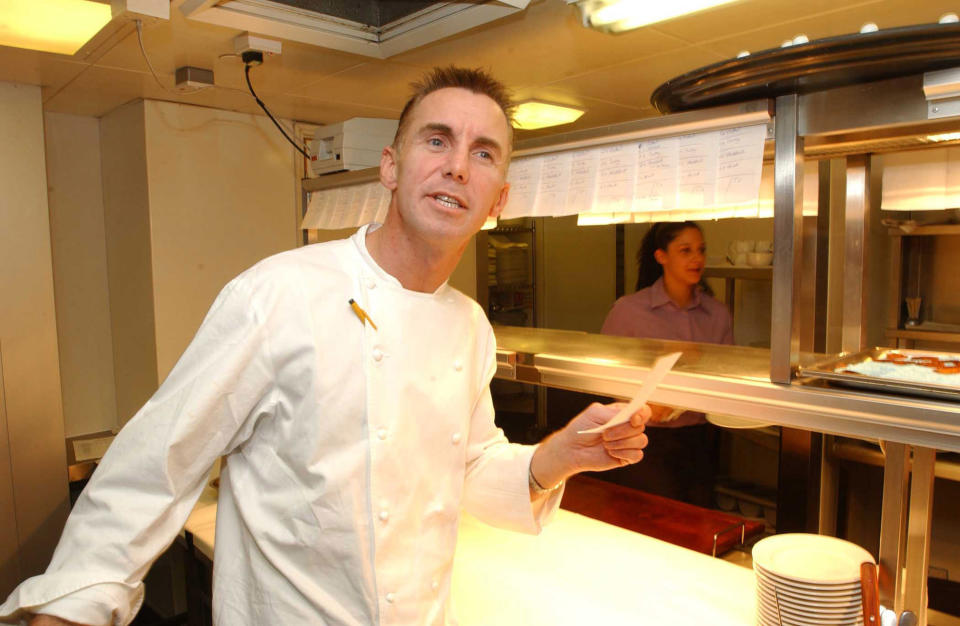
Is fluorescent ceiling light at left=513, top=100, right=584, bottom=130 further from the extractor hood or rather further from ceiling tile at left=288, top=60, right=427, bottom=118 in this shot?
the extractor hood

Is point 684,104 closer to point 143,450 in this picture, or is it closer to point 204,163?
point 143,450

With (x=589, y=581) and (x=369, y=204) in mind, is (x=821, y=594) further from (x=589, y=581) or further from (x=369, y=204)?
(x=369, y=204)

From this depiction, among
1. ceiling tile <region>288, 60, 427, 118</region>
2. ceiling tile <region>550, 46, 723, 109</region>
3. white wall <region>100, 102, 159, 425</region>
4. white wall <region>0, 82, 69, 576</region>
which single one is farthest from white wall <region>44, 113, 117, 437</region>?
ceiling tile <region>550, 46, 723, 109</region>

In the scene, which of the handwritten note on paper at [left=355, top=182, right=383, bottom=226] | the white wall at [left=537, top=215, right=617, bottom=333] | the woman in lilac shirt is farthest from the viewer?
the white wall at [left=537, top=215, right=617, bottom=333]

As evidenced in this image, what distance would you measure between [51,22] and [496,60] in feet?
4.25

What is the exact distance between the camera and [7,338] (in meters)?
2.70

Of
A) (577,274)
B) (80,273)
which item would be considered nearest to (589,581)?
(80,273)

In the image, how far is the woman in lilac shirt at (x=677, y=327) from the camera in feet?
10.1

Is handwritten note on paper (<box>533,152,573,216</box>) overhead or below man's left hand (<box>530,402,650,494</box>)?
overhead

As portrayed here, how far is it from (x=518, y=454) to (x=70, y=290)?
2.71 m

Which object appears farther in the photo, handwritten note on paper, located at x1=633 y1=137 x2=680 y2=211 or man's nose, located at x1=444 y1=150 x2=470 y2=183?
handwritten note on paper, located at x1=633 y1=137 x2=680 y2=211

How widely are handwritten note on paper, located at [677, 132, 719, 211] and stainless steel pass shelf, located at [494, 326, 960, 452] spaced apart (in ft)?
1.23

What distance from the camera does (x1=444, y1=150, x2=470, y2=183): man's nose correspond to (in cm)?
125

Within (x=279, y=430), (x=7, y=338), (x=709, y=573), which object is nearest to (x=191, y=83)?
(x=7, y=338)
